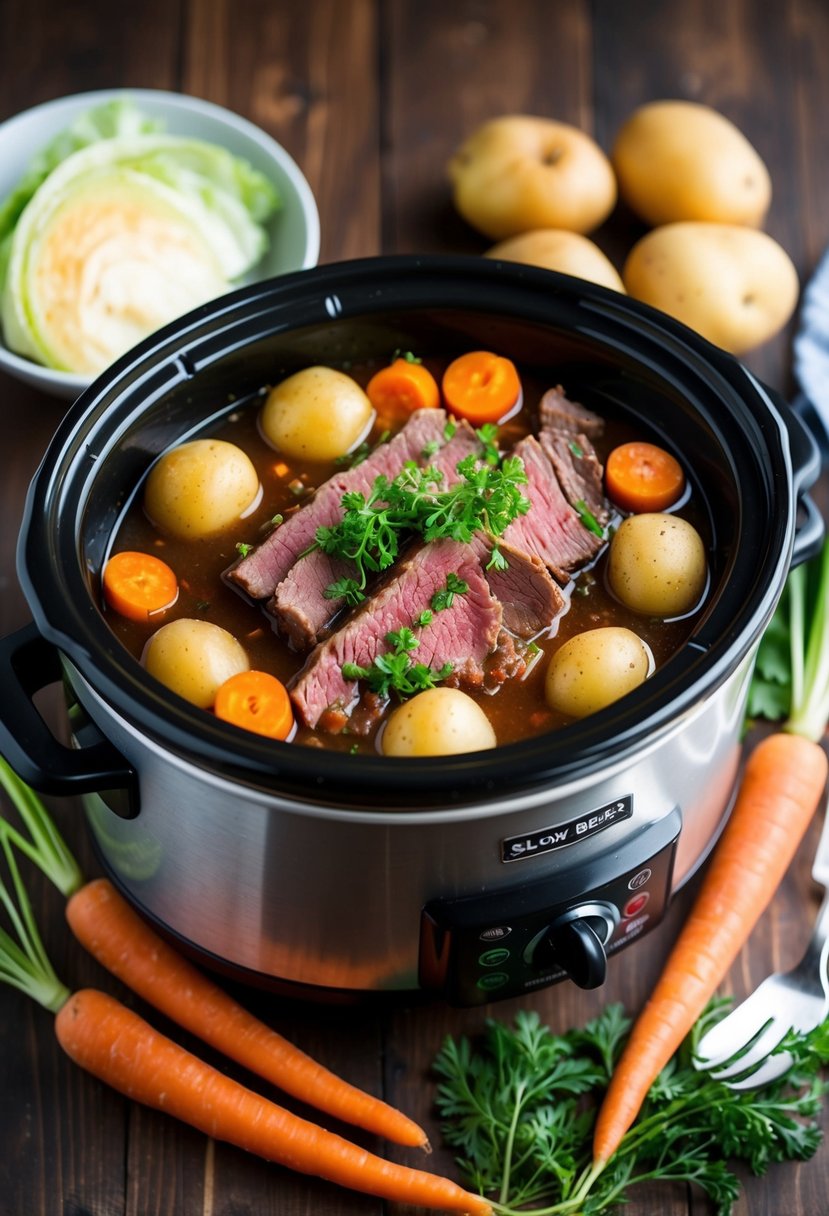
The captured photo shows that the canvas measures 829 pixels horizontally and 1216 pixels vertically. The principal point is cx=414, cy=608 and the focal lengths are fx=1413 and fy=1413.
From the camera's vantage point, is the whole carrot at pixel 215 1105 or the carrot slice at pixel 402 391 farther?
the carrot slice at pixel 402 391

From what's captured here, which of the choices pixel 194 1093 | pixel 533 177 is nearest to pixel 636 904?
pixel 194 1093

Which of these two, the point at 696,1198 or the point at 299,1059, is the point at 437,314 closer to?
the point at 299,1059

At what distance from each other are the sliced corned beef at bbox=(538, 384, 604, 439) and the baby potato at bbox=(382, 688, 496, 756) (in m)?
0.67

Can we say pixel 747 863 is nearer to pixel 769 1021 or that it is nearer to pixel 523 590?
pixel 769 1021

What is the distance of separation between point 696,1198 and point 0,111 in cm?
316

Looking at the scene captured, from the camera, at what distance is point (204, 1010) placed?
250 cm

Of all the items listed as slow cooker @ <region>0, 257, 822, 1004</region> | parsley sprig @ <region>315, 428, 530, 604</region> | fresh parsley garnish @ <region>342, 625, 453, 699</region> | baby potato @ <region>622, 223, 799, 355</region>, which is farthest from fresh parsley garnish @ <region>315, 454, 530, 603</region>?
baby potato @ <region>622, 223, 799, 355</region>

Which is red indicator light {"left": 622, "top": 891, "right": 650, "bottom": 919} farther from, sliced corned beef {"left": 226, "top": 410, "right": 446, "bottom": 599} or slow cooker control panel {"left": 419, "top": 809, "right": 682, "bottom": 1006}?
sliced corned beef {"left": 226, "top": 410, "right": 446, "bottom": 599}

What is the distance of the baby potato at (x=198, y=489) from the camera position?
249 centimetres

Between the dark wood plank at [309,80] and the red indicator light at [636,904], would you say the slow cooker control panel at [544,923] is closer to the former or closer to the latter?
the red indicator light at [636,904]

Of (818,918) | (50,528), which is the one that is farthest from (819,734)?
(50,528)

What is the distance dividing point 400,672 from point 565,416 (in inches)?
26.4

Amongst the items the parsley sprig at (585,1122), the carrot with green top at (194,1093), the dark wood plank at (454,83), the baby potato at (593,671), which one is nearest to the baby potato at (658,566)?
the baby potato at (593,671)

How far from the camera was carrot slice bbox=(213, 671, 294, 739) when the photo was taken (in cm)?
219
